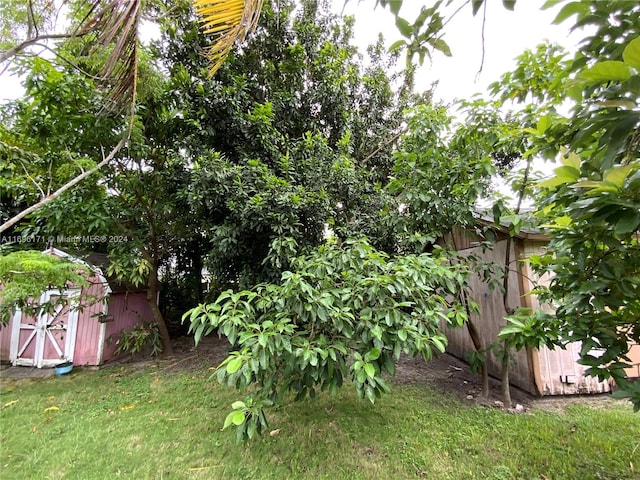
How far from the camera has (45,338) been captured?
4887 mm

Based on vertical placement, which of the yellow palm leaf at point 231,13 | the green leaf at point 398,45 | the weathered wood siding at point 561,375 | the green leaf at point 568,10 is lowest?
the weathered wood siding at point 561,375

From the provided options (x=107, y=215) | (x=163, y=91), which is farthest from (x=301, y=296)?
(x=163, y=91)

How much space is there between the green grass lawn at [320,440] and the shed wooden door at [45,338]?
4.26 ft

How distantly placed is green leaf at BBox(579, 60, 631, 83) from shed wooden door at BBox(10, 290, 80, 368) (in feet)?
21.2

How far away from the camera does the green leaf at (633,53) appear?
21.2 inches

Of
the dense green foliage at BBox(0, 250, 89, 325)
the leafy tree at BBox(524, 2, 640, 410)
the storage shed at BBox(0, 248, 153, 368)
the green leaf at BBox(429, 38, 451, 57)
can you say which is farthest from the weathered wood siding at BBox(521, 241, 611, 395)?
the storage shed at BBox(0, 248, 153, 368)

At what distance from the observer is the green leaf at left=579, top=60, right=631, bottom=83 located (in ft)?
1.89

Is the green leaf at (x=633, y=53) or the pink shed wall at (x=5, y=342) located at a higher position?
the green leaf at (x=633, y=53)

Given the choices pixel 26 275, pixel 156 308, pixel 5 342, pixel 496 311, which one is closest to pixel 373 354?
pixel 496 311

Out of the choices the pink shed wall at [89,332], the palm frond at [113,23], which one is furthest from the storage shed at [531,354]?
the pink shed wall at [89,332]

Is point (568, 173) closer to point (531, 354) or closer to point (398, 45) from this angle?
Result: point (398, 45)

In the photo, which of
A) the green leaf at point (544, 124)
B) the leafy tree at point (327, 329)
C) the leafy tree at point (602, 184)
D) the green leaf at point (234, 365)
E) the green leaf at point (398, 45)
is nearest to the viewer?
the leafy tree at point (602, 184)

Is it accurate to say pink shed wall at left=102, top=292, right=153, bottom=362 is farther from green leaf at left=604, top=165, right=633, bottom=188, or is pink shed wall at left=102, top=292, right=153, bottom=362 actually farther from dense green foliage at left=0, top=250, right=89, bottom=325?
green leaf at left=604, top=165, right=633, bottom=188

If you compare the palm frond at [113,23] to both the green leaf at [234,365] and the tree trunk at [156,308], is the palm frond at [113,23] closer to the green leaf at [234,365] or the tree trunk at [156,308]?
the green leaf at [234,365]
